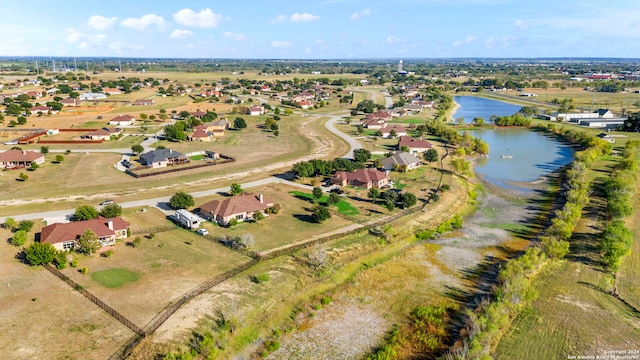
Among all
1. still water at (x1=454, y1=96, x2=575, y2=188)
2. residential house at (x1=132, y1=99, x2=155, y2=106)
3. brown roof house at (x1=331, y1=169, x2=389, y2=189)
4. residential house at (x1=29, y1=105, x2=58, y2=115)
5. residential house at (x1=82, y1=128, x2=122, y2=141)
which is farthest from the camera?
residential house at (x1=132, y1=99, x2=155, y2=106)

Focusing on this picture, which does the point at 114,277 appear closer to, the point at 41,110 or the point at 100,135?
the point at 100,135

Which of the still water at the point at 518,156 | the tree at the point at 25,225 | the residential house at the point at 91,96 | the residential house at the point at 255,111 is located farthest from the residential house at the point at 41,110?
the still water at the point at 518,156

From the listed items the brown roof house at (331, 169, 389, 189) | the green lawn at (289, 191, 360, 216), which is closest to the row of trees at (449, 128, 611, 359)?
the green lawn at (289, 191, 360, 216)

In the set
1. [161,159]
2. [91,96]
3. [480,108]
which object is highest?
[91,96]

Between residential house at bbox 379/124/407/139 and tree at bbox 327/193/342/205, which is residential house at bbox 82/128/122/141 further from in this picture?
tree at bbox 327/193/342/205

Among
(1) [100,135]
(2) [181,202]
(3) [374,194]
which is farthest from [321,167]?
(1) [100,135]
